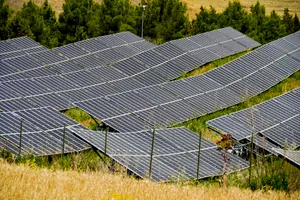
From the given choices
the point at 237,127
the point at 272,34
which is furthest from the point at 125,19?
the point at 237,127

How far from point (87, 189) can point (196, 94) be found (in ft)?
55.3

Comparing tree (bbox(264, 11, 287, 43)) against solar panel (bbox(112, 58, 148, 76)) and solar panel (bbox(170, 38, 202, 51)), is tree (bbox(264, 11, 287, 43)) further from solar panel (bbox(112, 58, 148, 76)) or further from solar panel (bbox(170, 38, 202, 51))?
solar panel (bbox(112, 58, 148, 76))

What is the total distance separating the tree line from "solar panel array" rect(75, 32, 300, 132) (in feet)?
27.0

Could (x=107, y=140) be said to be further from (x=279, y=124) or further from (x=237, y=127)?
(x=279, y=124)

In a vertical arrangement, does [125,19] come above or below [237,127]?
below

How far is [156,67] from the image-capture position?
34031mm

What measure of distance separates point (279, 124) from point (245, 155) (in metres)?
2.23

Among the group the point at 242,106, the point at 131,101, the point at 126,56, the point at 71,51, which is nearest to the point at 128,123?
the point at 131,101

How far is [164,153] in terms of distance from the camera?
2286cm

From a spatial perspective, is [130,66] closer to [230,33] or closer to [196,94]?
[196,94]

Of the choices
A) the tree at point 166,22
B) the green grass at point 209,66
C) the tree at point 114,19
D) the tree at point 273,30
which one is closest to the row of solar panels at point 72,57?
the green grass at point 209,66

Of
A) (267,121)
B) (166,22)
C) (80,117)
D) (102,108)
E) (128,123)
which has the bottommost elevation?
(166,22)

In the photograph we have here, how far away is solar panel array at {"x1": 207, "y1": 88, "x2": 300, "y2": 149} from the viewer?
25.1 m

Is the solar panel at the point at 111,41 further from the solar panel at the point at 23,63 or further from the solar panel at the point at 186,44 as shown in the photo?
the solar panel at the point at 23,63
